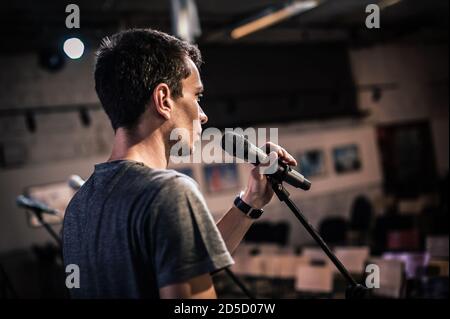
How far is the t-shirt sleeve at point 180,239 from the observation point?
0.94 m

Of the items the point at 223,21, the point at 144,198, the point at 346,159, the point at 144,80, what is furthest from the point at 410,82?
the point at 144,198

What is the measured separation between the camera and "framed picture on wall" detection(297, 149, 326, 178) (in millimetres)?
9391

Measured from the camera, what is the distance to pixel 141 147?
115 centimetres

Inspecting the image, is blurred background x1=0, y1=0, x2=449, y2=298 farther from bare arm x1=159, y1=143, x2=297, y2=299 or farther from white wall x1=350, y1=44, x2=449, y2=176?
bare arm x1=159, y1=143, x2=297, y2=299

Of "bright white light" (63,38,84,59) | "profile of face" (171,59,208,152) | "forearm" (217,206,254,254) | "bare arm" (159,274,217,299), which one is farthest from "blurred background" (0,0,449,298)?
"bare arm" (159,274,217,299)

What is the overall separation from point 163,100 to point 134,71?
0.10 meters

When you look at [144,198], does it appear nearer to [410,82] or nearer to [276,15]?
[276,15]

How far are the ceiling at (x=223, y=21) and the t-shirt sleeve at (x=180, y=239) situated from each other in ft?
19.9

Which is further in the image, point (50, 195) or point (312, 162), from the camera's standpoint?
point (312, 162)

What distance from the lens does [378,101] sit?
34.6ft
